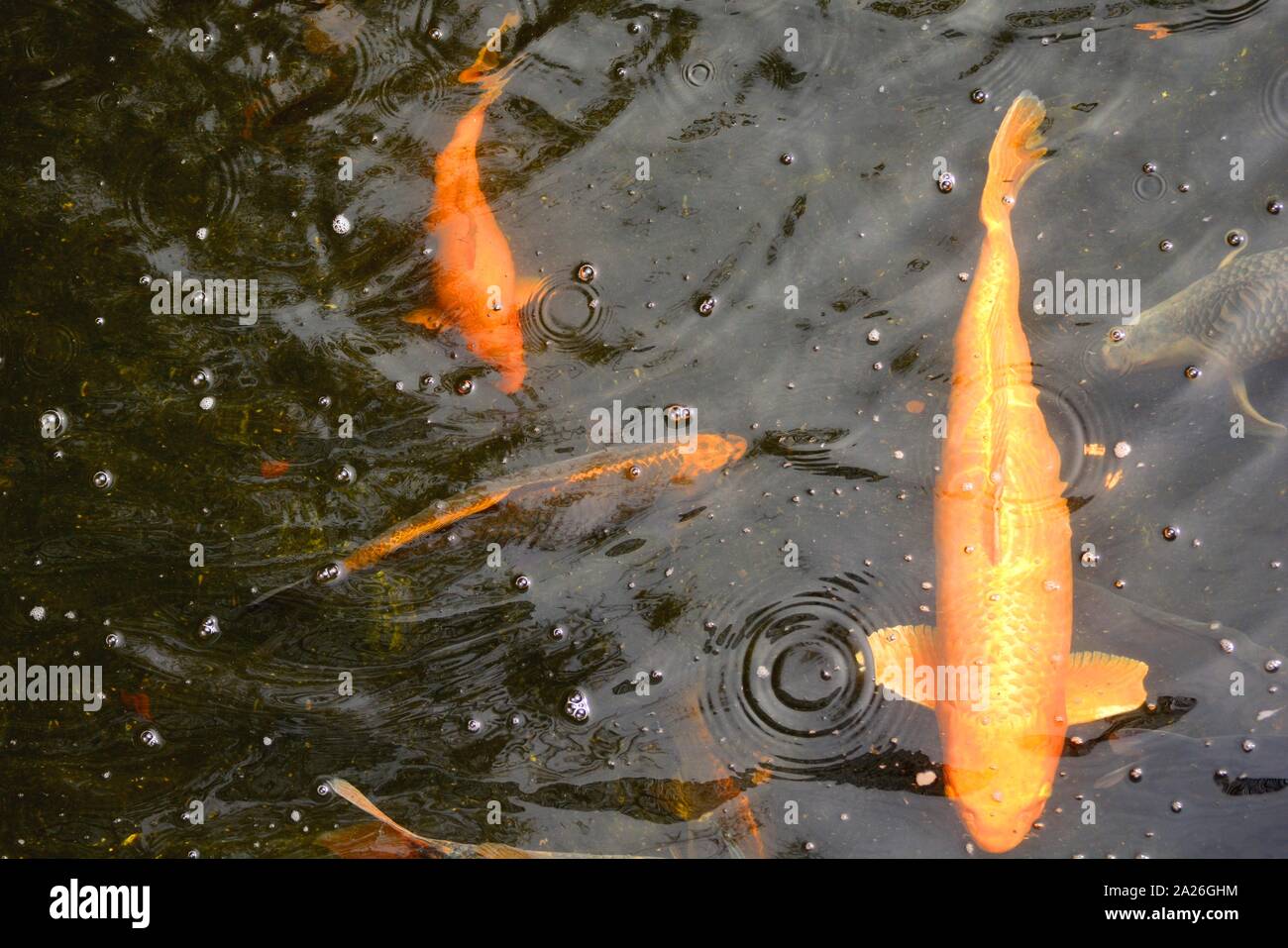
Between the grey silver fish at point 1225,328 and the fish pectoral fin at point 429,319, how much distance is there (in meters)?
2.97

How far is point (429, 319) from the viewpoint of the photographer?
158 inches

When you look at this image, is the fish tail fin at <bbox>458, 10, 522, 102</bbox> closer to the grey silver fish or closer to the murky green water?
the murky green water

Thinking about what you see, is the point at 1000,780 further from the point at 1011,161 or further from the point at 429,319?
the point at 429,319

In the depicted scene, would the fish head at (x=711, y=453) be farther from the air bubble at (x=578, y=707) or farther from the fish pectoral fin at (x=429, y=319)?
the fish pectoral fin at (x=429, y=319)

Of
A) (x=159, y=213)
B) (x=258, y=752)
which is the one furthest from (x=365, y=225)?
(x=258, y=752)

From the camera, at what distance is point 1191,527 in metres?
3.79

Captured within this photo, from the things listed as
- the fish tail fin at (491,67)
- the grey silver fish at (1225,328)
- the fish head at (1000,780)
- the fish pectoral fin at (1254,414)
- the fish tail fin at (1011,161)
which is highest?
the fish tail fin at (491,67)

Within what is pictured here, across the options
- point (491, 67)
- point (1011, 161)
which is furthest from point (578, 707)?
point (1011, 161)

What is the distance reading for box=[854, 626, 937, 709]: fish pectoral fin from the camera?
12.3 feet

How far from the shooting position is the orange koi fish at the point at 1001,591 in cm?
359

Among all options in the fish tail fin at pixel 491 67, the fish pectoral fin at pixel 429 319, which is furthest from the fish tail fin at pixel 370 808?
the fish tail fin at pixel 491 67
